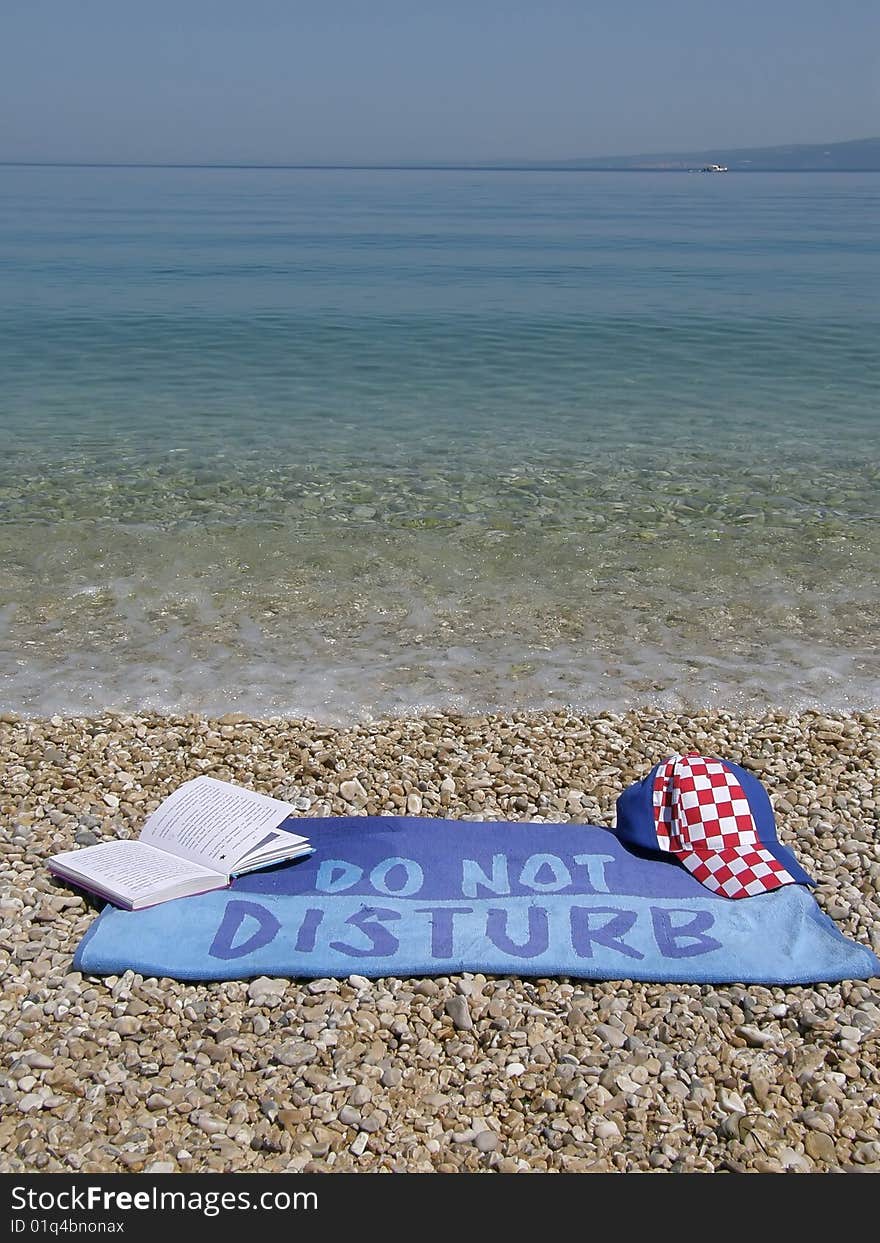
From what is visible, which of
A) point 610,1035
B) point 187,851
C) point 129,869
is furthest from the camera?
point 187,851

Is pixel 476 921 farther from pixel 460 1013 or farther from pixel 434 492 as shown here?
pixel 434 492

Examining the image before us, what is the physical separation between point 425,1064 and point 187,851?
5.59ft

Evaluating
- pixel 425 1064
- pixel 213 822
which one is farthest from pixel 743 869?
pixel 213 822

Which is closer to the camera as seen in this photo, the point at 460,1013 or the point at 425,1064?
the point at 425,1064

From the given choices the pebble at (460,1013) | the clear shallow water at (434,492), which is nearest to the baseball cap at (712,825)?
the pebble at (460,1013)

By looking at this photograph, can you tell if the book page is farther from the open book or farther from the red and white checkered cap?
the red and white checkered cap

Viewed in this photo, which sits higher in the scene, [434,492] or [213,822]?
[434,492]

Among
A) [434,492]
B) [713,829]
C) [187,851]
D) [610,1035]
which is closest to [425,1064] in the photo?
[610,1035]

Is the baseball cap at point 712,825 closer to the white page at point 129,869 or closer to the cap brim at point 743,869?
the cap brim at point 743,869

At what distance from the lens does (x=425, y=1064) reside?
4.06 meters

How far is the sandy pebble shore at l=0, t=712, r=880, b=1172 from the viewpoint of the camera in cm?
368

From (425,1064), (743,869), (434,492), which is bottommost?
(425,1064)

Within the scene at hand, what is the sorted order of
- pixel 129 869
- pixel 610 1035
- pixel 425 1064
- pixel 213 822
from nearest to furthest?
pixel 425 1064 → pixel 610 1035 → pixel 129 869 → pixel 213 822

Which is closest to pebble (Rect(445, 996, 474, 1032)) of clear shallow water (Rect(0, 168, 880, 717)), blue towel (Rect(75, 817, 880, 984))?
blue towel (Rect(75, 817, 880, 984))
